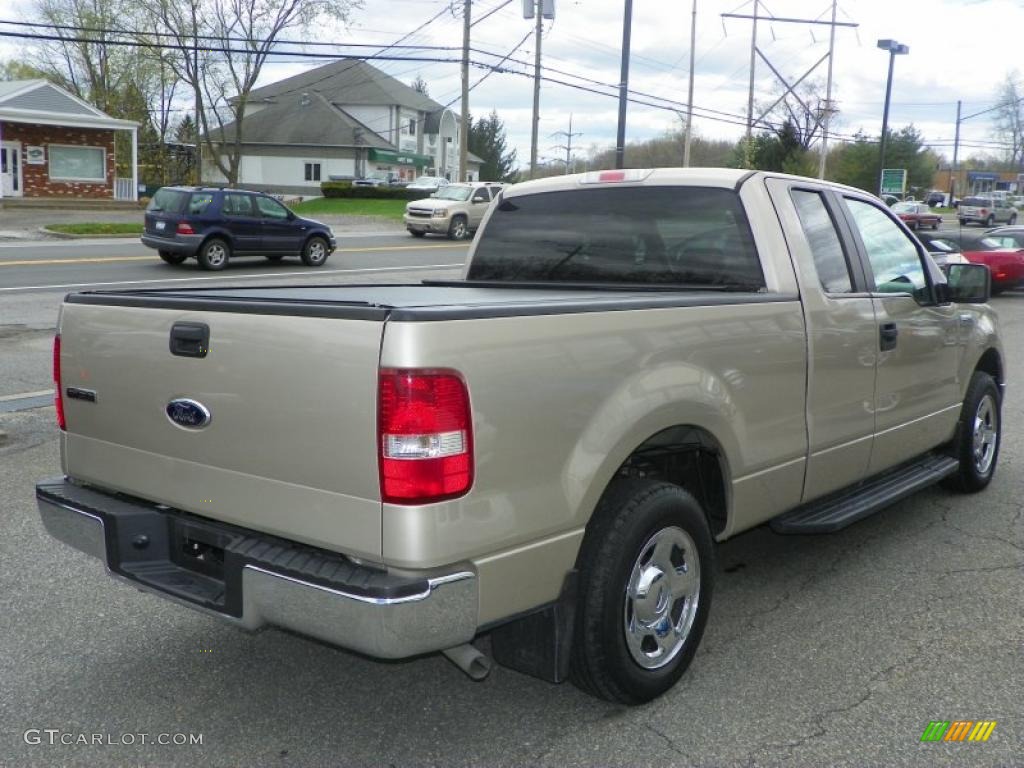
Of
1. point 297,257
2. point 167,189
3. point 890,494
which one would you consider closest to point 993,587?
point 890,494

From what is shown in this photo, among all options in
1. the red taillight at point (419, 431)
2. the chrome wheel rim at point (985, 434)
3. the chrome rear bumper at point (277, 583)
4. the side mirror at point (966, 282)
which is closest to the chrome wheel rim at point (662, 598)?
the chrome rear bumper at point (277, 583)

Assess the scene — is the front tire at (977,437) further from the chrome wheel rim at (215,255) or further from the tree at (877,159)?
the tree at (877,159)

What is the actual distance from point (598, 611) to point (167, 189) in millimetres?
20690

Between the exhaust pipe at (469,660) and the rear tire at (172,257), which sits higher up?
the rear tire at (172,257)

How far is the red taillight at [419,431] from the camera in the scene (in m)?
2.62

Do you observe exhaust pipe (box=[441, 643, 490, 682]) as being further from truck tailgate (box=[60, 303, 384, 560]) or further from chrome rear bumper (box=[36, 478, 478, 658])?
truck tailgate (box=[60, 303, 384, 560])

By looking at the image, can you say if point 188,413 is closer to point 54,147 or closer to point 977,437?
point 977,437

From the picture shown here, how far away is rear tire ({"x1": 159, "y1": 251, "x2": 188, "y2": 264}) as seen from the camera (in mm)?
21462

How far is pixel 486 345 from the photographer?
274 cm

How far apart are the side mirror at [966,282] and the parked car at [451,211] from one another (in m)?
27.5

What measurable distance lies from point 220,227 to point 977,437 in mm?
18419

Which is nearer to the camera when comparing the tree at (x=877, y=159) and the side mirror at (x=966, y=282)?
the side mirror at (x=966, y=282)

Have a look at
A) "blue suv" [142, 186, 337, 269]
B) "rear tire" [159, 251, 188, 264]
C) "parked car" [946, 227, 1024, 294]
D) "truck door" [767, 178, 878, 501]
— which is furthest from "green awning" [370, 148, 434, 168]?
"truck door" [767, 178, 878, 501]

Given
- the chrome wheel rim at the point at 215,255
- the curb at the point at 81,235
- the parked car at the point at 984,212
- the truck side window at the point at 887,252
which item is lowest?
the chrome wheel rim at the point at 215,255
